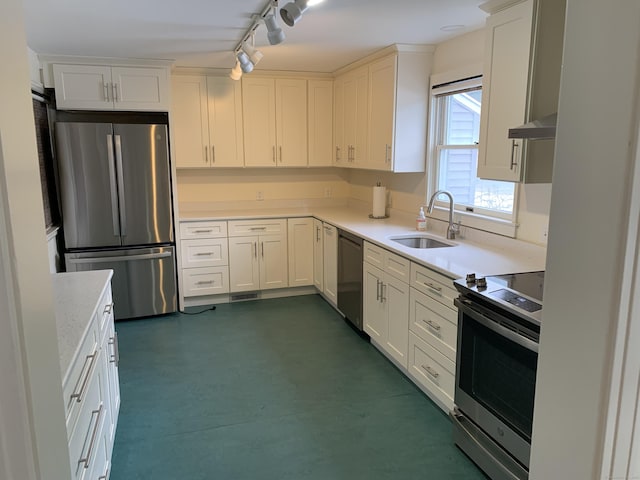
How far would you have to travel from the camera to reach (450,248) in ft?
10.4

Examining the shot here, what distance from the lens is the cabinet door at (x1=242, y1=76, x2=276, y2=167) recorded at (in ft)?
16.2

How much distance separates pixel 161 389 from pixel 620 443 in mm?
2991

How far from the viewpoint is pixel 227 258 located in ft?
15.8

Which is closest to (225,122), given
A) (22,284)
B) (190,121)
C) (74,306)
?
(190,121)

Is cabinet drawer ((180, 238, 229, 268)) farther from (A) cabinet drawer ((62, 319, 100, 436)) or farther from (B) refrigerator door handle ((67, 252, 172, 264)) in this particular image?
(A) cabinet drawer ((62, 319, 100, 436))

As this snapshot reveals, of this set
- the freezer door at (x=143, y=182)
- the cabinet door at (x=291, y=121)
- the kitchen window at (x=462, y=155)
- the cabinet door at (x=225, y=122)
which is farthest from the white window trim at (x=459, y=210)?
the freezer door at (x=143, y=182)

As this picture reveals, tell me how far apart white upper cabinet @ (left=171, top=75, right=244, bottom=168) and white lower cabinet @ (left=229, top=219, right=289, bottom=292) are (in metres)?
0.74

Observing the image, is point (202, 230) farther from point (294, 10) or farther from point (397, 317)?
point (294, 10)

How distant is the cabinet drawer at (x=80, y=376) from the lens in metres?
1.50

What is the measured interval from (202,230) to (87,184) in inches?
43.7

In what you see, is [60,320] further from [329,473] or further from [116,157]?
[116,157]

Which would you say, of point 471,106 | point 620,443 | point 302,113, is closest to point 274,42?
point 471,106

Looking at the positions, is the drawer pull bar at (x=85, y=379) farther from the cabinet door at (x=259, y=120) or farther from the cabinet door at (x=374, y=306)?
the cabinet door at (x=259, y=120)

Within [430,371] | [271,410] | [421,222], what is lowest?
[271,410]
